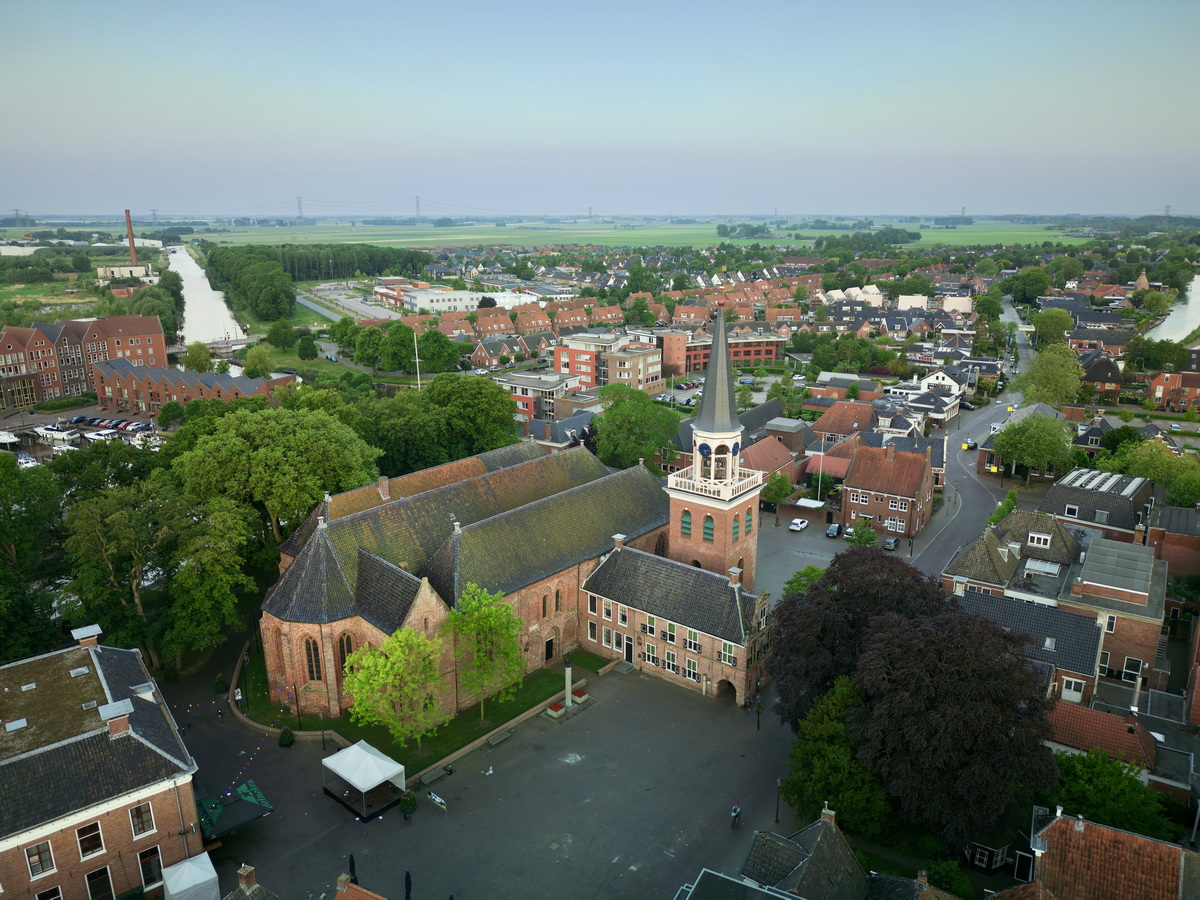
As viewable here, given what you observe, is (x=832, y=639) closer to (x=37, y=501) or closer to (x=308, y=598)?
(x=308, y=598)

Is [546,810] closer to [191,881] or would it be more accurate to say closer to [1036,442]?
[191,881]

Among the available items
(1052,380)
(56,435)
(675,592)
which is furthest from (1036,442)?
(56,435)

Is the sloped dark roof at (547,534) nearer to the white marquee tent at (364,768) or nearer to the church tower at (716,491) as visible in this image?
the church tower at (716,491)

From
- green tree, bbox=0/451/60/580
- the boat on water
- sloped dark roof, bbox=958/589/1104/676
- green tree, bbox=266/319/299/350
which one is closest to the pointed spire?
sloped dark roof, bbox=958/589/1104/676

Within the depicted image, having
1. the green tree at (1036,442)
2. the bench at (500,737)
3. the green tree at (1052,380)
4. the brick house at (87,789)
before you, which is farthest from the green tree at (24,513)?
the green tree at (1052,380)

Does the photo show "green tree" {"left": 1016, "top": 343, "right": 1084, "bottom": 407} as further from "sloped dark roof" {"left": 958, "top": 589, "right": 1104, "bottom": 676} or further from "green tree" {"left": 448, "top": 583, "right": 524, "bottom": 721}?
"green tree" {"left": 448, "top": 583, "right": 524, "bottom": 721}

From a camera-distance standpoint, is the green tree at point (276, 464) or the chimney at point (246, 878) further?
the green tree at point (276, 464)
